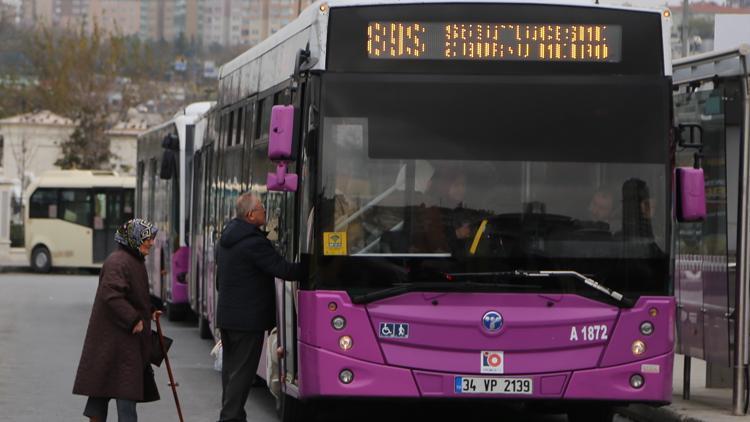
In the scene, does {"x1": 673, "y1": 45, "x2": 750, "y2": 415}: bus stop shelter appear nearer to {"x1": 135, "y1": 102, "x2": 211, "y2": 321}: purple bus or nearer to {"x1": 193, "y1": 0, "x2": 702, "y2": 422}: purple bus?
{"x1": 193, "y1": 0, "x2": 702, "y2": 422}: purple bus

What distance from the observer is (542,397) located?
10586 mm

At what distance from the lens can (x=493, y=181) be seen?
10.6 meters

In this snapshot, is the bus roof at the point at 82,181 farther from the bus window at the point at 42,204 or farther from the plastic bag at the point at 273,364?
the plastic bag at the point at 273,364

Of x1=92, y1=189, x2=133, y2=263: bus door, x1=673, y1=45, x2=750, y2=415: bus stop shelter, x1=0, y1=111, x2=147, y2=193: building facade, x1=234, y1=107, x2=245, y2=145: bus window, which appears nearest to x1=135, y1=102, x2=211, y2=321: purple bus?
x1=234, y1=107, x2=245, y2=145: bus window

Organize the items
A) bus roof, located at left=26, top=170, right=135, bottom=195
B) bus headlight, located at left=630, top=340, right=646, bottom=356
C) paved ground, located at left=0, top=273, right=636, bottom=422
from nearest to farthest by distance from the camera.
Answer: bus headlight, located at left=630, top=340, right=646, bottom=356 < paved ground, located at left=0, top=273, right=636, bottom=422 < bus roof, located at left=26, top=170, right=135, bottom=195

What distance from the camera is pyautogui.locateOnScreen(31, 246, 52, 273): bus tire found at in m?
48.0

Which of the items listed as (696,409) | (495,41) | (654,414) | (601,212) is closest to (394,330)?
(601,212)

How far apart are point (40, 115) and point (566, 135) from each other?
8953 centimetres

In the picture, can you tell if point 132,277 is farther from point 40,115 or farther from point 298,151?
point 40,115

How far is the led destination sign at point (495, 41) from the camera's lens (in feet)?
35.2

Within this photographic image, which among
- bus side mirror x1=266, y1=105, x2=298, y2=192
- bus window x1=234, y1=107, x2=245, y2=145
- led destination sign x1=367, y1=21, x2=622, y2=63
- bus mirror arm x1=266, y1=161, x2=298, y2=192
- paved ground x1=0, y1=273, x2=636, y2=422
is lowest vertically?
paved ground x1=0, y1=273, x2=636, y2=422

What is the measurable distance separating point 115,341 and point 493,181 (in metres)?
2.64

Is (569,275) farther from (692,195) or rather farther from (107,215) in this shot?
(107,215)

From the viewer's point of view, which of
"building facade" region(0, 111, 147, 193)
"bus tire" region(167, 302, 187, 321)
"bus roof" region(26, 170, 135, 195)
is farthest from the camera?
"building facade" region(0, 111, 147, 193)
